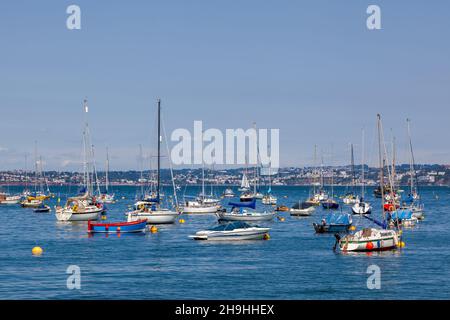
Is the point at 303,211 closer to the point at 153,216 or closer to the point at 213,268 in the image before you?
the point at 153,216

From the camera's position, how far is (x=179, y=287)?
4925cm

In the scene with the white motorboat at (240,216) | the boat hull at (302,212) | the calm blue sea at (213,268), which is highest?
the white motorboat at (240,216)

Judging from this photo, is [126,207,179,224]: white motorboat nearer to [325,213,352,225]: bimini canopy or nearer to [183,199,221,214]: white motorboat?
[325,213,352,225]: bimini canopy

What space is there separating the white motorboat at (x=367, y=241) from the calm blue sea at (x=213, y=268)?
878mm

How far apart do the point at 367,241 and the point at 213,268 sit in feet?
54.2

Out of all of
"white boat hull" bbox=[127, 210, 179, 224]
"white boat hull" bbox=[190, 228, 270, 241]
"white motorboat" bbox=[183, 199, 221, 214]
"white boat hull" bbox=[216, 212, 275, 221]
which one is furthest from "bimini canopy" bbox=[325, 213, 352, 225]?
"white motorboat" bbox=[183, 199, 221, 214]

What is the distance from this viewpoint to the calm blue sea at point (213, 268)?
155 feet

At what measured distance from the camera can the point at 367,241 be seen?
219ft

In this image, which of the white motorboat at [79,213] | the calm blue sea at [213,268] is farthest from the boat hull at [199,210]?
the calm blue sea at [213,268]

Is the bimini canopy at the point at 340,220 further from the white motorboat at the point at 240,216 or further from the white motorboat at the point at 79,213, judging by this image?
the white motorboat at the point at 79,213

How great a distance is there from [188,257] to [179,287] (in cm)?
1657

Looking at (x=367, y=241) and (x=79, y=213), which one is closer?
(x=367, y=241)

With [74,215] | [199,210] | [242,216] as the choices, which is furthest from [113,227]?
[199,210]
